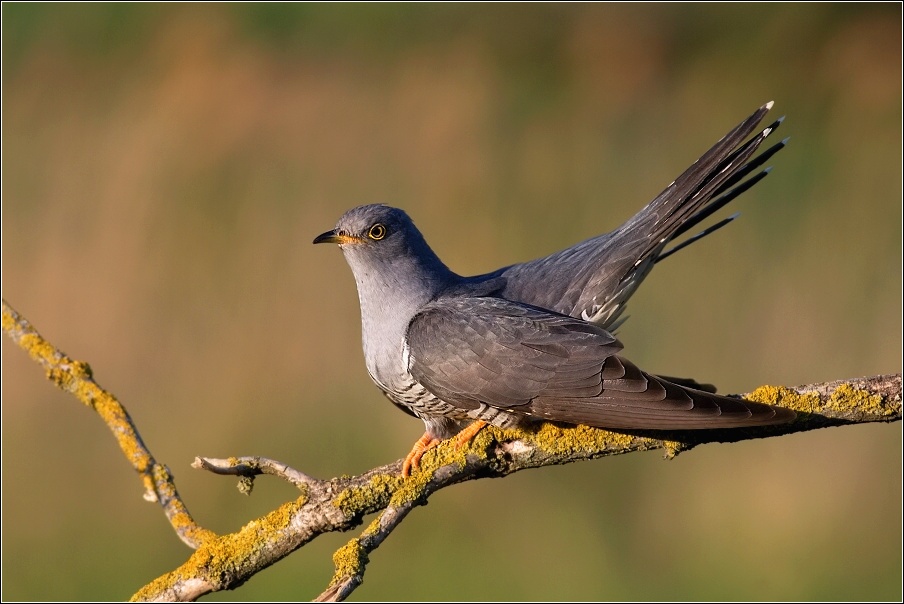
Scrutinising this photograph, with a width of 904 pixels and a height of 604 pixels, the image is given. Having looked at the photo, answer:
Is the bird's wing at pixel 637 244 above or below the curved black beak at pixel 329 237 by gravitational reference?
below

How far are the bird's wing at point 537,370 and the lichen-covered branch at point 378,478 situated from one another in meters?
0.11

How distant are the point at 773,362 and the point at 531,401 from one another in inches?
82.3

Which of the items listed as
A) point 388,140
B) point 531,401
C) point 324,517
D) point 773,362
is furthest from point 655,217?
point 388,140

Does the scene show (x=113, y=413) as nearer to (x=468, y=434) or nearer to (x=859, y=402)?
(x=468, y=434)

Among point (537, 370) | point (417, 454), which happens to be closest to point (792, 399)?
point (537, 370)

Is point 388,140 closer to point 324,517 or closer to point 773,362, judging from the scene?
point 773,362

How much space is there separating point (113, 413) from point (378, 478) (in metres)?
0.80

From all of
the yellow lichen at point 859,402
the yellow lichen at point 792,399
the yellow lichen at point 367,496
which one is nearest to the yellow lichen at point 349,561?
the yellow lichen at point 367,496

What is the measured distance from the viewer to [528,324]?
2.72 metres

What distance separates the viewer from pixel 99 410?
8.50 feet

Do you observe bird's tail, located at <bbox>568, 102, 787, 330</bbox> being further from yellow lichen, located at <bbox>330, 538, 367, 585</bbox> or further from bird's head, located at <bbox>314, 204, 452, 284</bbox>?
yellow lichen, located at <bbox>330, 538, 367, 585</bbox>

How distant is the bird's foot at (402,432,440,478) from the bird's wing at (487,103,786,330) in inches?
21.5

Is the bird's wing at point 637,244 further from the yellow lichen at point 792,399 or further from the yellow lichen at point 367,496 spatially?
the yellow lichen at point 367,496

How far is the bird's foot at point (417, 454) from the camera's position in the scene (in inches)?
93.4
